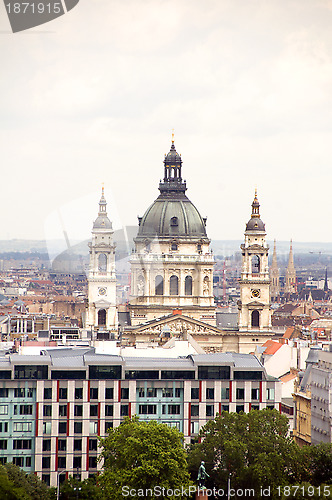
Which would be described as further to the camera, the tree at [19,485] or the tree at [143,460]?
the tree at [143,460]

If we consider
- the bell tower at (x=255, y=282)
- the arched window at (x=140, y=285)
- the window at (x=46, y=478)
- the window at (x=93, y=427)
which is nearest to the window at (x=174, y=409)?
the window at (x=93, y=427)

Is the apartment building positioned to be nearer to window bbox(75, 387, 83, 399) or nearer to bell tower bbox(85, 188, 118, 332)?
window bbox(75, 387, 83, 399)

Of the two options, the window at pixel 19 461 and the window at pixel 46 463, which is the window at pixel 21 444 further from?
the window at pixel 46 463

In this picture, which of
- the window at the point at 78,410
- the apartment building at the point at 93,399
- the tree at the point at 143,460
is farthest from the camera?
the window at the point at 78,410

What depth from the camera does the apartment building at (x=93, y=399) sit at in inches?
3319

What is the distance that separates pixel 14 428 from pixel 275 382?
15612 mm

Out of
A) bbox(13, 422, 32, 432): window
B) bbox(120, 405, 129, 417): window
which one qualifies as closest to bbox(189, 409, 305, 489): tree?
bbox(120, 405, 129, 417): window

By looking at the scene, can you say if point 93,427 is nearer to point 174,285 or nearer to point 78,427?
point 78,427

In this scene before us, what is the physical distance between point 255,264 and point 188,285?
26.6ft

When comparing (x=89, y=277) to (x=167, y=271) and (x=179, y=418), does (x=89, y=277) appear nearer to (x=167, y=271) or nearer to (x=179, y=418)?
(x=167, y=271)

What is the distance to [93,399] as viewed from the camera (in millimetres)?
85938

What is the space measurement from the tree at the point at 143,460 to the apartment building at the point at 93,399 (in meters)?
7.62

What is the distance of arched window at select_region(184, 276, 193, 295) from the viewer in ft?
516

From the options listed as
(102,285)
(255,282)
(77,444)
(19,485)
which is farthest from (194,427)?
(102,285)
